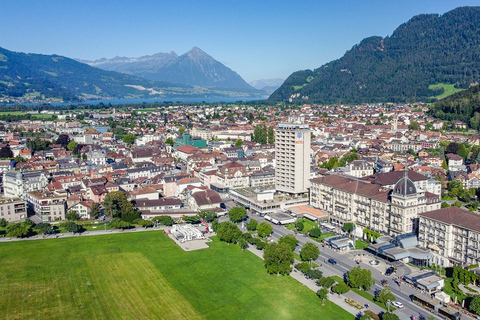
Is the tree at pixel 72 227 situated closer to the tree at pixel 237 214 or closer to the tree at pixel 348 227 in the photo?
the tree at pixel 237 214

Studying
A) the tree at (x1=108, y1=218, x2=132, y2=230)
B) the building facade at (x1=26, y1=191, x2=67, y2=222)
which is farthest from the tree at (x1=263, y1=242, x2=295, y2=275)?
the building facade at (x1=26, y1=191, x2=67, y2=222)

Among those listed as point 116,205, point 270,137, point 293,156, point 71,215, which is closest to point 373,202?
point 293,156

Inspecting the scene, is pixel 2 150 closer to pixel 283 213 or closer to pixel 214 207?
pixel 214 207

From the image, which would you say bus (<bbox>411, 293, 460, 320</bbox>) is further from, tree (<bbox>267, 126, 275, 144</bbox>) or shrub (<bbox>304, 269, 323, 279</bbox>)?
tree (<bbox>267, 126, 275, 144</bbox>)

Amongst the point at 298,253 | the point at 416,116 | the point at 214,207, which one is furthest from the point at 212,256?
the point at 416,116

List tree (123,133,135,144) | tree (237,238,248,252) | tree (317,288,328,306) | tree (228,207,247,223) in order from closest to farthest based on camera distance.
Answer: tree (317,288,328,306)
tree (237,238,248,252)
tree (228,207,247,223)
tree (123,133,135,144)

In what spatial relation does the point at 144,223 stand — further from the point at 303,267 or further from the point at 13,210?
the point at 303,267
